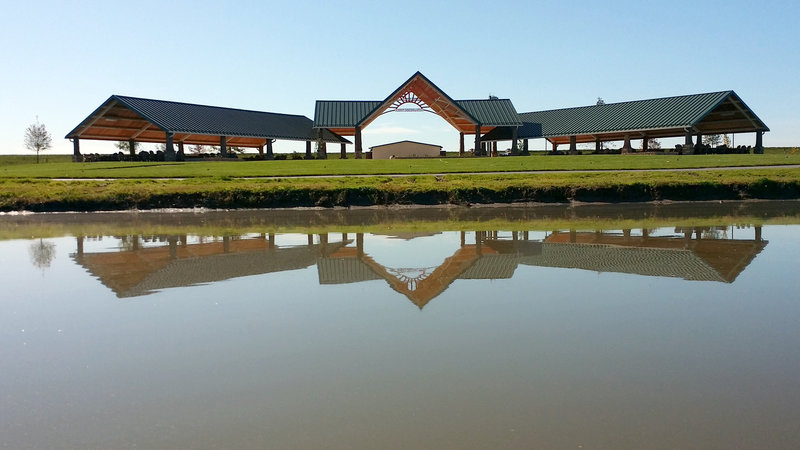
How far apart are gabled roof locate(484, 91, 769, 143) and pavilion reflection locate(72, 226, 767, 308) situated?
3500 cm

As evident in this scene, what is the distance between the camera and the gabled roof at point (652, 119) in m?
47.0

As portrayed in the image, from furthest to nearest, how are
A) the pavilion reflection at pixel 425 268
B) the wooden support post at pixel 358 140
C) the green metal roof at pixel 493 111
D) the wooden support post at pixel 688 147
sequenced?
the green metal roof at pixel 493 111 < the wooden support post at pixel 358 140 < the wooden support post at pixel 688 147 < the pavilion reflection at pixel 425 268

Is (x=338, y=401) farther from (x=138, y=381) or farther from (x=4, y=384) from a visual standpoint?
(x=4, y=384)

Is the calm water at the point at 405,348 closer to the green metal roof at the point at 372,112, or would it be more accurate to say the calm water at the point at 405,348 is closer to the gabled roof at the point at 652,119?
the gabled roof at the point at 652,119

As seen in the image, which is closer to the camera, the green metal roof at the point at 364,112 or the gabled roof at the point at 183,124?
the gabled roof at the point at 183,124

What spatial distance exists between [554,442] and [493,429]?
1.51ft

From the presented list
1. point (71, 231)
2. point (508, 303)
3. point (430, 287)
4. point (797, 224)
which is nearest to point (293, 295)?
point (430, 287)

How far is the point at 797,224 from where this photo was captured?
17641 millimetres

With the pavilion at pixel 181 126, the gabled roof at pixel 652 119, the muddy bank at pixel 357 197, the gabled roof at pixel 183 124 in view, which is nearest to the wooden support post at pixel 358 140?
the pavilion at pixel 181 126

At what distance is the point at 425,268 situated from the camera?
36.9 feet

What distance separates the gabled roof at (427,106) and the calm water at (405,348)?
129 ft

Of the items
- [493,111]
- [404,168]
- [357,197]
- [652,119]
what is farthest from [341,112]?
[357,197]

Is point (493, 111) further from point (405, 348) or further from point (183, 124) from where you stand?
point (405, 348)

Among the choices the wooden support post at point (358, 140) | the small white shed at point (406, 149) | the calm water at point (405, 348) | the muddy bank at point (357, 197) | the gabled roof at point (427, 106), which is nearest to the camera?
the calm water at point (405, 348)
